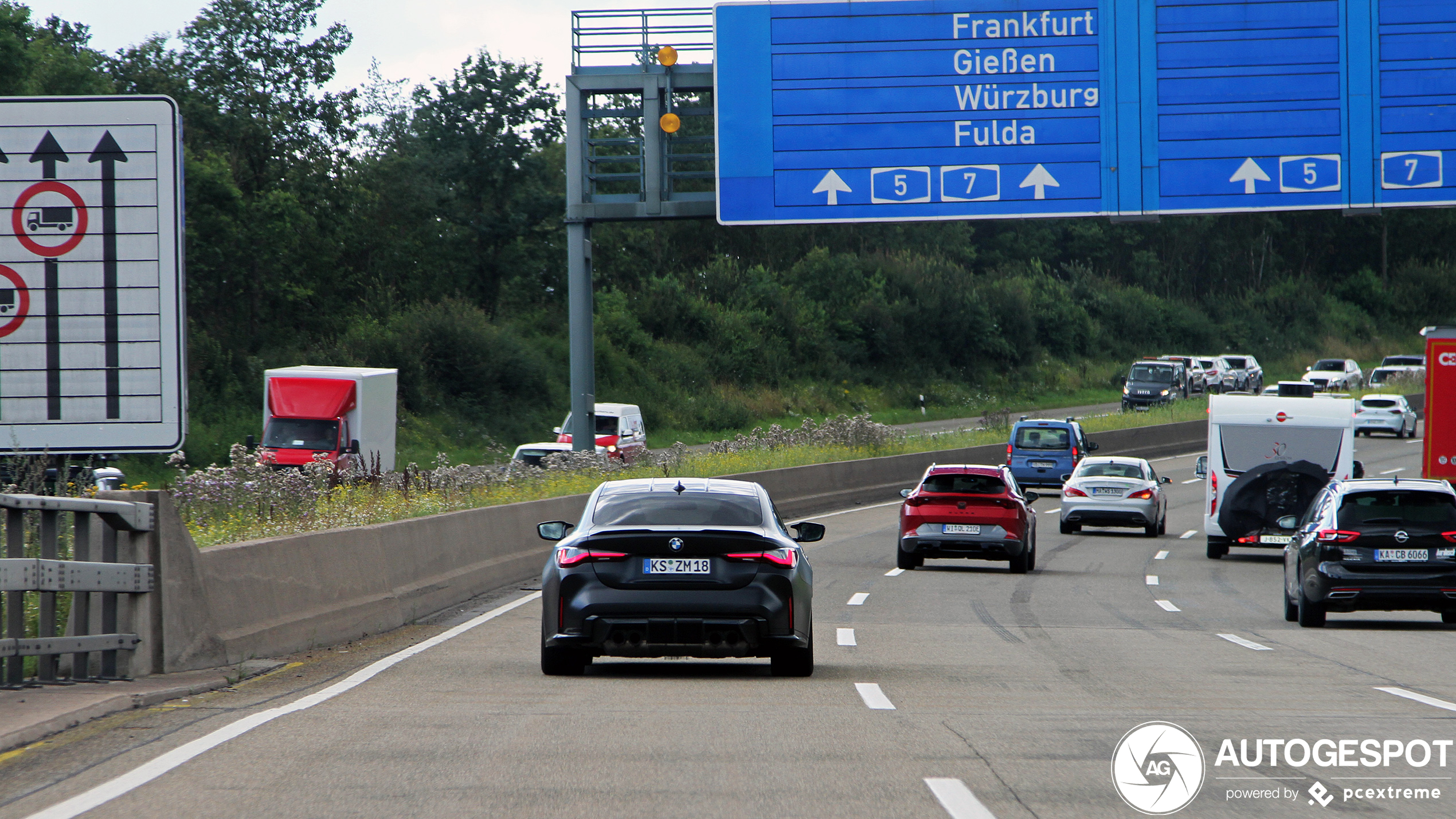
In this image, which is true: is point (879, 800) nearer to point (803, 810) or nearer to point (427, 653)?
point (803, 810)

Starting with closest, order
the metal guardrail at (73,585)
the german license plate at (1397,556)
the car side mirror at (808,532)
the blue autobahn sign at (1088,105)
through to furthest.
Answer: the metal guardrail at (73,585) < the car side mirror at (808,532) < the german license plate at (1397,556) < the blue autobahn sign at (1088,105)

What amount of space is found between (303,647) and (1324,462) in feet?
66.3

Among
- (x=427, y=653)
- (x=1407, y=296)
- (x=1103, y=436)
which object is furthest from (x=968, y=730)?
(x=1407, y=296)

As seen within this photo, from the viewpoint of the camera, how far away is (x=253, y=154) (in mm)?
61969

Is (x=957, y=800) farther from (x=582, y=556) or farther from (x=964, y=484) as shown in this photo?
(x=964, y=484)

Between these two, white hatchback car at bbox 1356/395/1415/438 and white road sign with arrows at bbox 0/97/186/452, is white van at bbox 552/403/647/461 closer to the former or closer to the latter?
white hatchback car at bbox 1356/395/1415/438

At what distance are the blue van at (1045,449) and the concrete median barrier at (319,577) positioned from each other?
1954 cm

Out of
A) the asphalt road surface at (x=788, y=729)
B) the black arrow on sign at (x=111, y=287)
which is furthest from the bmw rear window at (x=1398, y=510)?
the black arrow on sign at (x=111, y=287)

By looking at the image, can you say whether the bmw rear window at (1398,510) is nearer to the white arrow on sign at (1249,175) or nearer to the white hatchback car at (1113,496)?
the white arrow on sign at (1249,175)

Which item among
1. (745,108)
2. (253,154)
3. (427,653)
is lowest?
(427,653)

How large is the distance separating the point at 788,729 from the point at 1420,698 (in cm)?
451
